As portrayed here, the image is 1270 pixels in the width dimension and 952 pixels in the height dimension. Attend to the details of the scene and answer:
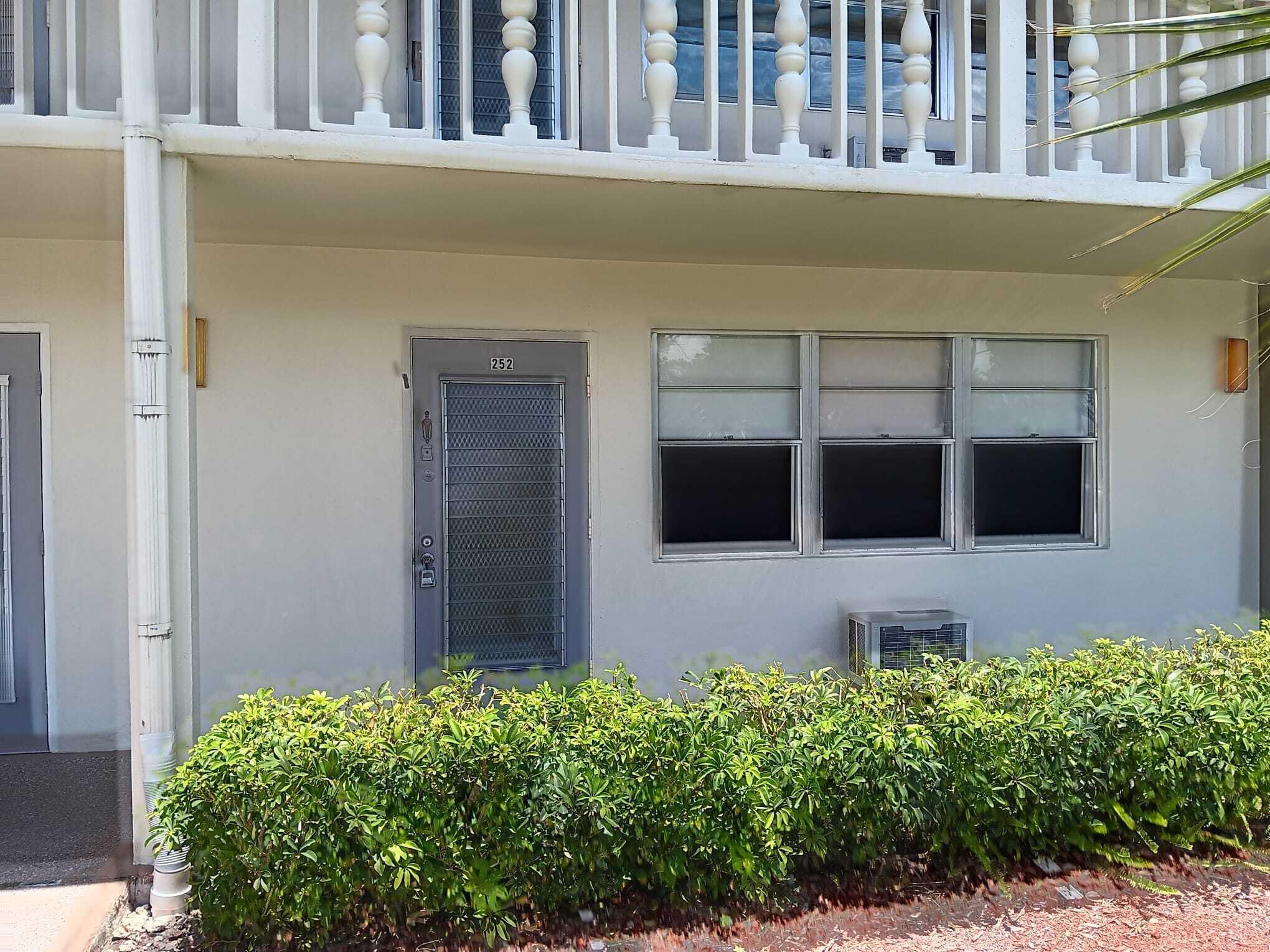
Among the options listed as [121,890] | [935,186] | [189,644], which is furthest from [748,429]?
[121,890]

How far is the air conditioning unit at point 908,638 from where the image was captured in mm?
5430

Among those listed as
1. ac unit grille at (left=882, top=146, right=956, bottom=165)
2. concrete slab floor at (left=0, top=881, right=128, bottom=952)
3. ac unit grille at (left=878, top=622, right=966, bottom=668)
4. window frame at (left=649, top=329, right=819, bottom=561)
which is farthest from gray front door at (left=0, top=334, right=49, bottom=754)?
ac unit grille at (left=882, top=146, right=956, bottom=165)

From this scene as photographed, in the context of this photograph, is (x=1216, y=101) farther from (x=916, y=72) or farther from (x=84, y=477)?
(x=84, y=477)

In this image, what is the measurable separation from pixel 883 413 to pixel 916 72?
2015 mm

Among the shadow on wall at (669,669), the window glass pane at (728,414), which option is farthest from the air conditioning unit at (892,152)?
the shadow on wall at (669,669)

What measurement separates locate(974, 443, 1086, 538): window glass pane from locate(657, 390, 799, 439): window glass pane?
128 cm

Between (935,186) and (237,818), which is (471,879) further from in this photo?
(935,186)

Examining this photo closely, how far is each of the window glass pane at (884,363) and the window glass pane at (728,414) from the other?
294 mm

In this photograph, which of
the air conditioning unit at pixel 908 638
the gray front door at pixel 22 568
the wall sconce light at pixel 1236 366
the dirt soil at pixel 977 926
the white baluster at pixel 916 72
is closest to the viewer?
the dirt soil at pixel 977 926

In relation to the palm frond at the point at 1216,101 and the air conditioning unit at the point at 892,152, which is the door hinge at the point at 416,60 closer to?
the air conditioning unit at the point at 892,152

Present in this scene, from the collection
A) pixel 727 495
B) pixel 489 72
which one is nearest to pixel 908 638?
pixel 727 495

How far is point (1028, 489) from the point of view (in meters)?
6.09

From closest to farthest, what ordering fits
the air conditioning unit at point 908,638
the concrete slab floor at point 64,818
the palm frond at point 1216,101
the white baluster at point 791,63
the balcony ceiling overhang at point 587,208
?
the palm frond at point 1216,101 → the concrete slab floor at point 64,818 → the balcony ceiling overhang at point 587,208 → the white baluster at point 791,63 → the air conditioning unit at point 908,638

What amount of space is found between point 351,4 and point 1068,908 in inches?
204
